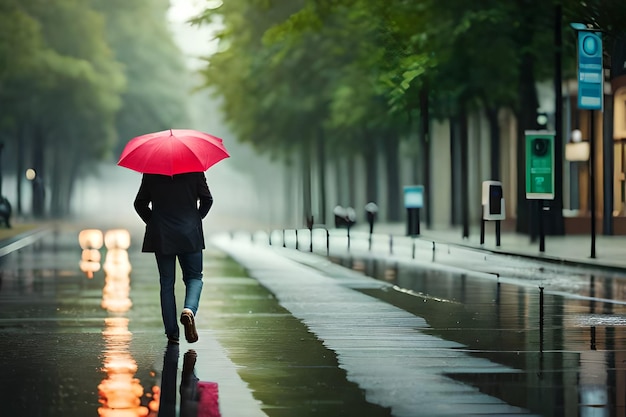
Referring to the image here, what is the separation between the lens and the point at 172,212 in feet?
47.8

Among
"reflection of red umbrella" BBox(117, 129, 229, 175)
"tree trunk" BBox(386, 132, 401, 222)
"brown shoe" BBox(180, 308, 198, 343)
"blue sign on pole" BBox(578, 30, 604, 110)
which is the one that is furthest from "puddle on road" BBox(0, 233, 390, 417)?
"tree trunk" BBox(386, 132, 401, 222)

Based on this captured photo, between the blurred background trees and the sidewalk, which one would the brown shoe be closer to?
the sidewalk

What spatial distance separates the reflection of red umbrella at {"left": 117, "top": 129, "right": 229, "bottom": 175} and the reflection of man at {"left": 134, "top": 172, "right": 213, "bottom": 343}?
188mm

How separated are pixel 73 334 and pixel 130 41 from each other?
81007 millimetres

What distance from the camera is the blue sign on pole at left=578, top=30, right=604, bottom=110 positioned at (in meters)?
34.7

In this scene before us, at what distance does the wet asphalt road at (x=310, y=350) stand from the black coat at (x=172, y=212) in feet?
3.26

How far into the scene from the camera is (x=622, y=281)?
1013 inches

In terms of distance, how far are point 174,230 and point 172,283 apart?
0.54 metres

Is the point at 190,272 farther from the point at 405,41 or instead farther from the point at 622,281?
the point at 405,41

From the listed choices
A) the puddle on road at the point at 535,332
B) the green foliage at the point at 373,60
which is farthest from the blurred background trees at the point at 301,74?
the puddle on road at the point at 535,332

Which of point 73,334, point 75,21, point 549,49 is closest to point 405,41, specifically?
point 549,49

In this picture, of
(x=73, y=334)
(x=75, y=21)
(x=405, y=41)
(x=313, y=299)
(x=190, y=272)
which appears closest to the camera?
(x=190, y=272)

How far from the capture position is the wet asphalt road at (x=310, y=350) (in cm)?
1080

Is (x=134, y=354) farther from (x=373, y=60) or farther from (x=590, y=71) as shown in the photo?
(x=373, y=60)
